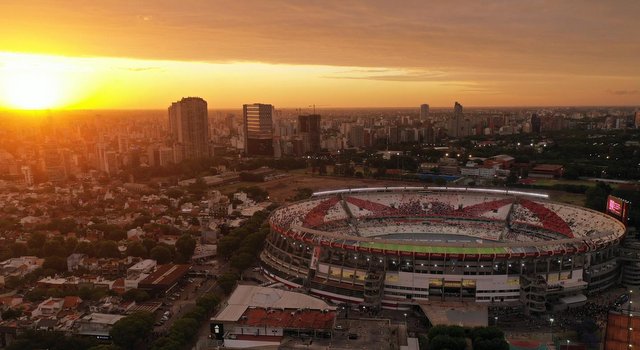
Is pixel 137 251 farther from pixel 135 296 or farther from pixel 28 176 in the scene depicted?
pixel 28 176

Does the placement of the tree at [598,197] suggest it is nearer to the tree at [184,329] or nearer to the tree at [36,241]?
the tree at [184,329]

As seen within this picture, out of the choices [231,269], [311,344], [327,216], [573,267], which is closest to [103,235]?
[231,269]

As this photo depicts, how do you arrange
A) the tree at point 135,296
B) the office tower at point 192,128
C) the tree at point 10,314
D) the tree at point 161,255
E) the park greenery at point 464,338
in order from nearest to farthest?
the park greenery at point 464,338 → the tree at point 10,314 → the tree at point 135,296 → the tree at point 161,255 → the office tower at point 192,128

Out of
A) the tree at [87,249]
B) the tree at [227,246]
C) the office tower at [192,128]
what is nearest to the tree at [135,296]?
the tree at [227,246]

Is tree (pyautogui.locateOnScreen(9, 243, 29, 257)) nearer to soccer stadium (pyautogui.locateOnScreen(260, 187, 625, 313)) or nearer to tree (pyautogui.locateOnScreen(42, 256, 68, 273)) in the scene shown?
tree (pyautogui.locateOnScreen(42, 256, 68, 273))

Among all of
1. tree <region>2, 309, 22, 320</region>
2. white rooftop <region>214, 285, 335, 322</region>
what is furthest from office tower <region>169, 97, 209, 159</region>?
white rooftop <region>214, 285, 335, 322</region>

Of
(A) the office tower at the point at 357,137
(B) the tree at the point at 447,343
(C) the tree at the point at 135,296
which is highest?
(A) the office tower at the point at 357,137
